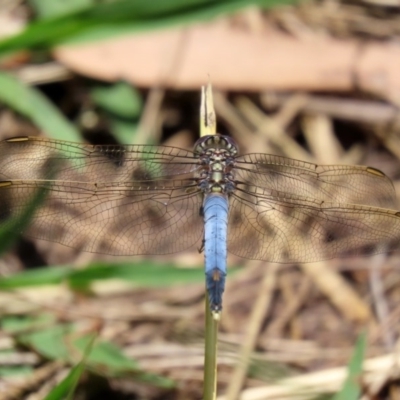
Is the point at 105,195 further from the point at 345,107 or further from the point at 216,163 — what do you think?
the point at 345,107

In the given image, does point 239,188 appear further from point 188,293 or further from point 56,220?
point 188,293

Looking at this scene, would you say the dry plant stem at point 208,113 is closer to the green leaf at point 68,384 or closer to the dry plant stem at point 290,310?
the green leaf at point 68,384

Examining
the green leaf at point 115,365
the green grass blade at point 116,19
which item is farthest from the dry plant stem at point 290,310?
the green grass blade at point 116,19

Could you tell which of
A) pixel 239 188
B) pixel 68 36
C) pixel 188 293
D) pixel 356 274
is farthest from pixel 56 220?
pixel 356 274

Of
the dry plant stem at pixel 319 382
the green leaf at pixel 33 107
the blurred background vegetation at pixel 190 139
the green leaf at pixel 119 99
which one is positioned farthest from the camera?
the green leaf at pixel 119 99

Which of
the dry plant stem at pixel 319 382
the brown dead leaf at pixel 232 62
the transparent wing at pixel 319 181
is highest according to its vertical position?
the brown dead leaf at pixel 232 62

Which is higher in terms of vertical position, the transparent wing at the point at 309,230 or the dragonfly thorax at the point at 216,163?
the dragonfly thorax at the point at 216,163
